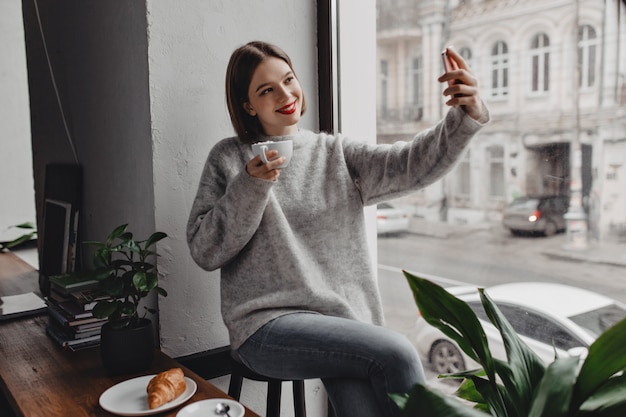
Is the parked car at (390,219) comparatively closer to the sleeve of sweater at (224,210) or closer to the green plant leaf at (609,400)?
Answer: the sleeve of sweater at (224,210)

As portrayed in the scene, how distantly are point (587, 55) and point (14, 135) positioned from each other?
297cm

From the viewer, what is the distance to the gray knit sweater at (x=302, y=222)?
1.36 meters

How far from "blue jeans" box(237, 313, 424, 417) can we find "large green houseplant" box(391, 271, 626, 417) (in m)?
0.32

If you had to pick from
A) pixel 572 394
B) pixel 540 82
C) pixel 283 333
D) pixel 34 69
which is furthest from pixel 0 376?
pixel 34 69

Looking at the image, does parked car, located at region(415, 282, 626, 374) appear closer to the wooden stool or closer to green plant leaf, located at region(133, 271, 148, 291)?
the wooden stool

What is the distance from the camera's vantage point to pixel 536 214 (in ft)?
4.71

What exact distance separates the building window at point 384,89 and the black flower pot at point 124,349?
3.28 ft

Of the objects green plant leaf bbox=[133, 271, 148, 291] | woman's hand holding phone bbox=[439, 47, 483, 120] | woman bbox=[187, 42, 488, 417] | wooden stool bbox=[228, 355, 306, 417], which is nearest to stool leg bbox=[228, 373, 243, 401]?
wooden stool bbox=[228, 355, 306, 417]

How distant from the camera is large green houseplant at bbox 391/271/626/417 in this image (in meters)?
0.73

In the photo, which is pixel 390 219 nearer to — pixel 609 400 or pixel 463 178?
pixel 463 178

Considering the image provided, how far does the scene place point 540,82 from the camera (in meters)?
1.40

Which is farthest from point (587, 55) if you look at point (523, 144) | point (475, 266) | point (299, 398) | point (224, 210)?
point (299, 398)

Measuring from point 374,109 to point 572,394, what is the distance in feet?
4.50

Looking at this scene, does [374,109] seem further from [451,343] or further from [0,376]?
[0,376]
